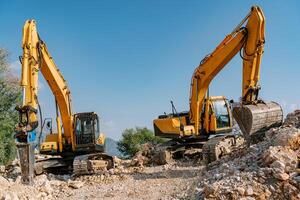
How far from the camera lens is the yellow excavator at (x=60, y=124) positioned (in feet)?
36.2

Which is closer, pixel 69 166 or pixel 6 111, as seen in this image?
pixel 69 166

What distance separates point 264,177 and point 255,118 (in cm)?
366

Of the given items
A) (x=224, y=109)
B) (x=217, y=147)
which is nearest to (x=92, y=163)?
(x=217, y=147)

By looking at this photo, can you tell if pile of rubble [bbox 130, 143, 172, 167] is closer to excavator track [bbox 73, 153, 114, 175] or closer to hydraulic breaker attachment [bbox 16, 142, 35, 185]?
excavator track [bbox 73, 153, 114, 175]

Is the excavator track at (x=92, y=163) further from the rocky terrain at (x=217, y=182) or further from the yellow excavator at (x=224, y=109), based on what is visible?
the yellow excavator at (x=224, y=109)

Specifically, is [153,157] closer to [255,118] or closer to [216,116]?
[216,116]

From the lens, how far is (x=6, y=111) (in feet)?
84.6

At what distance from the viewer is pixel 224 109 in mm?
14945

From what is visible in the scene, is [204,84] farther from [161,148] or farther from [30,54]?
[30,54]

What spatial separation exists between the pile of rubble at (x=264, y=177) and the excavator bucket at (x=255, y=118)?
7.08 feet

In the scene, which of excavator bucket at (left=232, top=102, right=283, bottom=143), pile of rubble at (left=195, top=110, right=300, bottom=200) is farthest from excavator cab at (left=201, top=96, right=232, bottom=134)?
pile of rubble at (left=195, top=110, right=300, bottom=200)

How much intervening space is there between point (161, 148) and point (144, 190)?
5353 mm

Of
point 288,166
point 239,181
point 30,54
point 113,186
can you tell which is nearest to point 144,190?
point 113,186

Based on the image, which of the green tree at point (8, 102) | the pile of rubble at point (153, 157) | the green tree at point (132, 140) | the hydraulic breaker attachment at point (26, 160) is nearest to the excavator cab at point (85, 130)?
the pile of rubble at point (153, 157)
